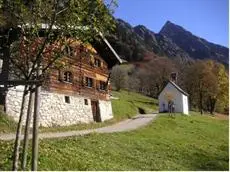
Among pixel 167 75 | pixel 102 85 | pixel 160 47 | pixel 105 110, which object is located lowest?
pixel 105 110

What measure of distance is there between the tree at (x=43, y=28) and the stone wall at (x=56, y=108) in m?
16.4

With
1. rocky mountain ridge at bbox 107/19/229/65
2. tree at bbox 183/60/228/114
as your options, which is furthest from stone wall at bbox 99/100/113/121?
rocky mountain ridge at bbox 107/19/229/65

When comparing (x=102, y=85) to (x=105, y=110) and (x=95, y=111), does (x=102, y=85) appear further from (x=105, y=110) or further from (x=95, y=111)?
(x=95, y=111)

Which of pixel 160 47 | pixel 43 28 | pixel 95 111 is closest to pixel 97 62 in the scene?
pixel 95 111

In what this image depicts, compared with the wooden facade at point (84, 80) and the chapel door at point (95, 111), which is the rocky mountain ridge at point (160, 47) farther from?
the chapel door at point (95, 111)

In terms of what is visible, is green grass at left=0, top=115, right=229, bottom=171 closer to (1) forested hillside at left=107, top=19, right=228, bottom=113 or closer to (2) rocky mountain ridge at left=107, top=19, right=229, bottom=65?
(1) forested hillside at left=107, top=19, right=228, bottom=113

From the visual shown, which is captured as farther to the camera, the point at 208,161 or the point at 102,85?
the point at 102,85

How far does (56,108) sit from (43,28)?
822 inches

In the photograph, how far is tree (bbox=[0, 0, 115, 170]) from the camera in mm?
11867

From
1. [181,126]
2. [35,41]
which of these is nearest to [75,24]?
[35,41]

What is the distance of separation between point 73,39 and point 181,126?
105 ft

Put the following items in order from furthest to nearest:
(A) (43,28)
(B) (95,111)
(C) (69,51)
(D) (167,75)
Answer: (D) (167,75), (B) (95,111), (C) (69,51), (A) (43,28)

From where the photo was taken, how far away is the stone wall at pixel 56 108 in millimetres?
28766

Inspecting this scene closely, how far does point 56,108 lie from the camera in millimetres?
33000
